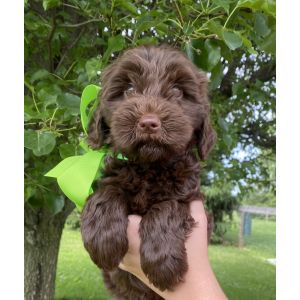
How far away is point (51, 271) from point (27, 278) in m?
0.28

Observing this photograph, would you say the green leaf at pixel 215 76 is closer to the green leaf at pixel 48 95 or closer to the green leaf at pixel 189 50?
the green leaf at pixel 189 50

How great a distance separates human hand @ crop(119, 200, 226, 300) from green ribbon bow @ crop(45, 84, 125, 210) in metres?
0.30

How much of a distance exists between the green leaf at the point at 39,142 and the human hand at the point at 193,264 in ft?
1.97

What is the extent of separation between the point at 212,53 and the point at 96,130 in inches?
28.6

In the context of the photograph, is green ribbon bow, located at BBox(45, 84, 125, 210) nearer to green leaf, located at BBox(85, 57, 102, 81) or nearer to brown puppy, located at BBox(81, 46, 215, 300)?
brown puppy, located at BBox(81, 46, 215, 300)

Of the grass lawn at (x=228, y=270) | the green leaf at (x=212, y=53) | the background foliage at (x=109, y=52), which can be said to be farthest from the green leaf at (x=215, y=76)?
the grass lawn at (x=228, y=270)

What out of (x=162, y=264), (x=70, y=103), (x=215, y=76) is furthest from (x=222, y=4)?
(x=162, y=264)

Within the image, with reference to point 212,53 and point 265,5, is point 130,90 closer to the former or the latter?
point 212,53

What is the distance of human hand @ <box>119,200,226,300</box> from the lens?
2035 millimetres

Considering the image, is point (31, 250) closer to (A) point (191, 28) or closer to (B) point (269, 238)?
(A) point (191, 28)

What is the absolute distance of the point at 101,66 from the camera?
2.54 metres

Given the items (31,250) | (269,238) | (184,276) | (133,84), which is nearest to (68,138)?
(133,84)

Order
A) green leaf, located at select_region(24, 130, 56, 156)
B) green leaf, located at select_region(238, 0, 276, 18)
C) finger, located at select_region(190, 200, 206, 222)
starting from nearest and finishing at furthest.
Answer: green leaf, located at select_region(238, 0, 276, 18), finger, located at select_region(190, 200, 206, 222), green leaf, located at select_region(24, 130, 56, 156)

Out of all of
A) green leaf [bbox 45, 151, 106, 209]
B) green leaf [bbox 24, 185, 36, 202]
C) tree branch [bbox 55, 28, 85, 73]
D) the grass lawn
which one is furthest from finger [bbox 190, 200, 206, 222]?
the grass lawn
